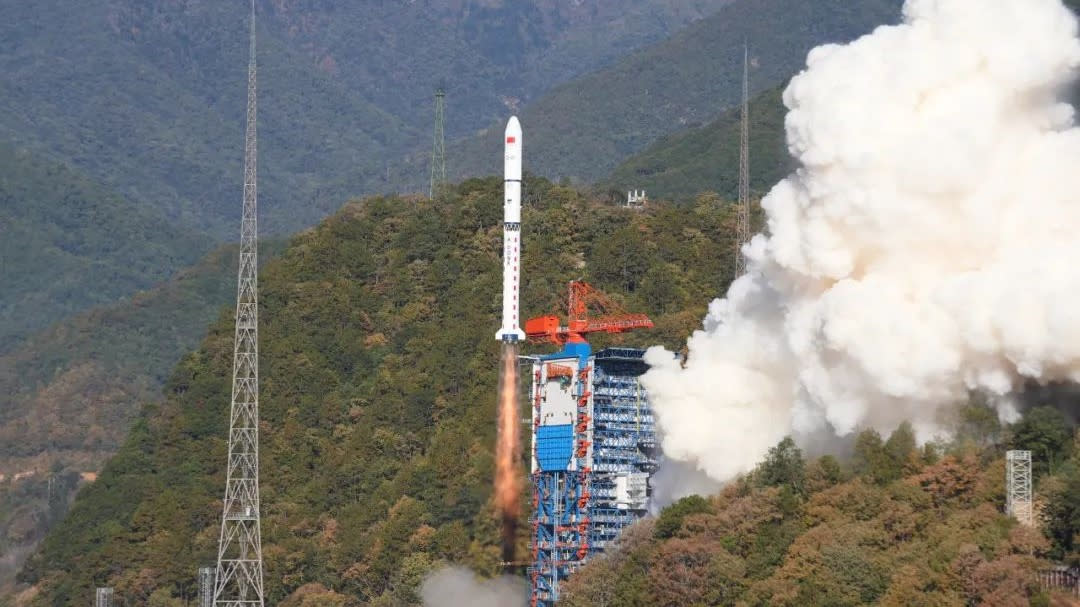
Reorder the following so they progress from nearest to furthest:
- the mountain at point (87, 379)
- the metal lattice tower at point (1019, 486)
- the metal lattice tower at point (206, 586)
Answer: the metal lattice tower at point (1019, 486) < the metal lattice tower at point (206, 586) < the mountain at point (87, 379)

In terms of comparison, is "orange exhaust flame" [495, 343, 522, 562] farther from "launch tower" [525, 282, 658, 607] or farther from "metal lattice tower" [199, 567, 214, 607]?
"metal lattice tower" [199, 567, 214, 607]

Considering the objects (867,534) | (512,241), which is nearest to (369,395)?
(512,241)

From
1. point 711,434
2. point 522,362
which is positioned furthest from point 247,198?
point 711,434

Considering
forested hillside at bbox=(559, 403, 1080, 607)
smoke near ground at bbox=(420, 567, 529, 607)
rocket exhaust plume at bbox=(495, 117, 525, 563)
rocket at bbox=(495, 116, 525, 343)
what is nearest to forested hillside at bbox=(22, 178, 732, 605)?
rocket exhaust plume at bbox=(495, 117, 525, 563)


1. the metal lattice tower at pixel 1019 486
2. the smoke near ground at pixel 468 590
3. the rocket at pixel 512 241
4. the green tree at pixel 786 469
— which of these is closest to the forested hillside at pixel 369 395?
the smoke near ground at pixel 468 590

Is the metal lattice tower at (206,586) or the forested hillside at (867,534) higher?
the forested hillside at (867,534)

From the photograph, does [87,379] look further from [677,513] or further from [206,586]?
[677,513]

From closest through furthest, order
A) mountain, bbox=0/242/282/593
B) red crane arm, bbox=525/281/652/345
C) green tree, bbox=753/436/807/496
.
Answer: green tree, bbox=753/436/807/496
red crane arm, bbox=525/281/652/345
mountain, bbox=0/242/282/593

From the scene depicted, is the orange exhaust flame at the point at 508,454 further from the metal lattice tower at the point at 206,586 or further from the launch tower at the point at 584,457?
the metal lattice tower at the point at 206,586
